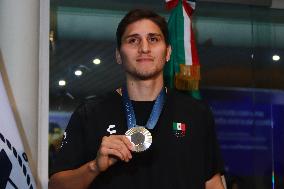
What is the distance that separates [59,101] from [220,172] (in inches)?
102

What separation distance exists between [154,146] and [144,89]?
227mm

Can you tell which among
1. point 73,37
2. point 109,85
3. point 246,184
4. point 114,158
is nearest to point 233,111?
point 246,184

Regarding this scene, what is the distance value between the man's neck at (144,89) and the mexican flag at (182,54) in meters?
1.44

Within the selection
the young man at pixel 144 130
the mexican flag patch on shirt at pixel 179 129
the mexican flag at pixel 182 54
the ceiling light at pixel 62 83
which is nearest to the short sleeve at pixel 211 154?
the young man at pixel 144 130

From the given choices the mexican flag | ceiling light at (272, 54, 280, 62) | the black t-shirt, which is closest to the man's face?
the black t-shirt

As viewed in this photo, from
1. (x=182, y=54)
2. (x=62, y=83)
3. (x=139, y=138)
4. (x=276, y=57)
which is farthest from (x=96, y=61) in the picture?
(x=139, y=138)

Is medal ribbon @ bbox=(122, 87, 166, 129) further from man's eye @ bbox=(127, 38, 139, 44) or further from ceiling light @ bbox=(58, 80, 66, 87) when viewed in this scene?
ceiling light @ bbox=(58, 80, 66, 87)

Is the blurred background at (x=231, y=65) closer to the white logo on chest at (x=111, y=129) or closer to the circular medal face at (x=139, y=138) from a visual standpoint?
the white logo on chest at (x=111, y=129)

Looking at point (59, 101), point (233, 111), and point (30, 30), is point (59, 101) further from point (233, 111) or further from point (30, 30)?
point (233, 111)

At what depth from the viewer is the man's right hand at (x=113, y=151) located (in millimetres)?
1984

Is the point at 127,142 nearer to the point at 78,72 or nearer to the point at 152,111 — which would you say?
the point at 152,111

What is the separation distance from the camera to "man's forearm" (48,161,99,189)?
2.08 meters

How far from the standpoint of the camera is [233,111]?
5250 millimetres

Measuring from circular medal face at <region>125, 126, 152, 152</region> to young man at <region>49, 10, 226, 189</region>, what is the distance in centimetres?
1
